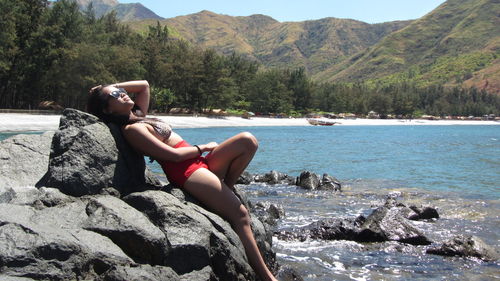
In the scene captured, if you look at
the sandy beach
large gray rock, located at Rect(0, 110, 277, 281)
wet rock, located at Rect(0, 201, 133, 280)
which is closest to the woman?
large gray rock, located at Rect(0, 110, 277, 281)

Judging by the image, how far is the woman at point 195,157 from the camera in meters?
5.81

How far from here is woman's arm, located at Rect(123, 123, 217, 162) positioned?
19.2 ft

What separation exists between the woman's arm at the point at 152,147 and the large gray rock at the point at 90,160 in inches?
9.6

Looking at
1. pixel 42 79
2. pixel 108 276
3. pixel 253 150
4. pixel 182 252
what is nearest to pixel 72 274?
pixel 108 276

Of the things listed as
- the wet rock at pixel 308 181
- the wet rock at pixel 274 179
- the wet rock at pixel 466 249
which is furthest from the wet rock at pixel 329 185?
the wet rock at pixel 466 249

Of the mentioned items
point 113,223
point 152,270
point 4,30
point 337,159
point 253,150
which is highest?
point 4,30

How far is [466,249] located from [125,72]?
216 feet

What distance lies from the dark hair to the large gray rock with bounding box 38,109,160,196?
130mm

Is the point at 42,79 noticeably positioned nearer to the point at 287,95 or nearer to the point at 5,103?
the point at 5,103

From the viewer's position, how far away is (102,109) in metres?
6.43

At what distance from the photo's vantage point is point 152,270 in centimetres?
449

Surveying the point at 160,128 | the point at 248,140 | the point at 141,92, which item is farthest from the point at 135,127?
the point at 248,140

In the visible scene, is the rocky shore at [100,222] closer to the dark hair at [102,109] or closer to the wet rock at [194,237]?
the wet rock at [194,237]

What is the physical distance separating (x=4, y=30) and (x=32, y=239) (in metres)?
55.1
